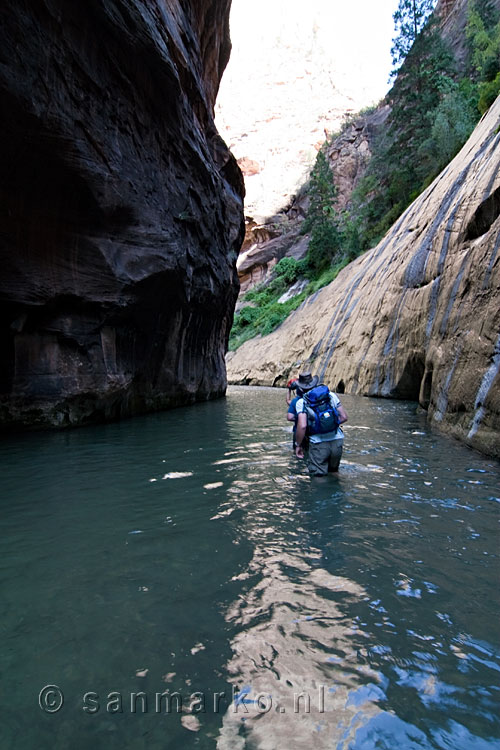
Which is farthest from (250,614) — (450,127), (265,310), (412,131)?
(265,310)

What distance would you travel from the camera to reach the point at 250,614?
7.96ft

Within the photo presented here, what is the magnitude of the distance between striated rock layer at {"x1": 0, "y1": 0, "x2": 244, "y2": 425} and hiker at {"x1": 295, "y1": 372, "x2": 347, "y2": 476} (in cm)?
639

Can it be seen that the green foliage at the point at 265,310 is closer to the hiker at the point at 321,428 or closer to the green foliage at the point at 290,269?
→ the green foliage at the point at 290,269

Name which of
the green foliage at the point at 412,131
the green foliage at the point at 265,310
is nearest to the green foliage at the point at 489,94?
the green foliage at the point at 412,131

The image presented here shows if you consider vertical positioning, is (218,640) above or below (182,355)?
below

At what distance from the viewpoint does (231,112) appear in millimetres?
65312

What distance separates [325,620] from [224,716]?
2.71 ft

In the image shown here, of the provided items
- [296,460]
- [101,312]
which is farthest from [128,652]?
[101,312]

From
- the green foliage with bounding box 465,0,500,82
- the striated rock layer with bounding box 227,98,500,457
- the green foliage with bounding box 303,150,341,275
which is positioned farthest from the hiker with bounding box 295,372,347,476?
the green foliage with bounding box 303,150,341,275

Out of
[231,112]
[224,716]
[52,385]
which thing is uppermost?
[231,112]

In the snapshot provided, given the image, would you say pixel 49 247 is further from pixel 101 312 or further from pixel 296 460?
pixel 296 460

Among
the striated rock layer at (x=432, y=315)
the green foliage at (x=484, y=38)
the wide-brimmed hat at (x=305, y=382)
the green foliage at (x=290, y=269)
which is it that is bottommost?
the wide-brimmed hat at (x=305, y=382)

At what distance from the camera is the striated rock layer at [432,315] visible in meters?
7.30

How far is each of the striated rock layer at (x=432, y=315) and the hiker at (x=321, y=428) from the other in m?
2.41
